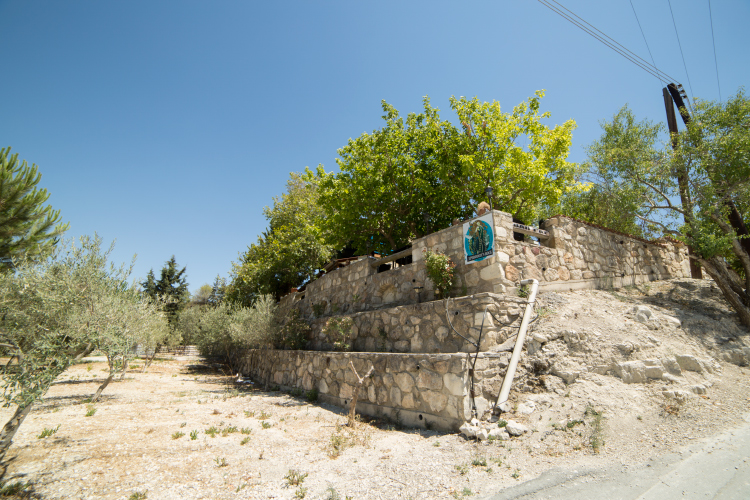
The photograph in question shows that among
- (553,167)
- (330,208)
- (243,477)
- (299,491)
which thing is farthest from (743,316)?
(330,208)

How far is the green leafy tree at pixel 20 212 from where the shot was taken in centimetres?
1252

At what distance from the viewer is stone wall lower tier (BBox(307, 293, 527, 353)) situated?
6633mm

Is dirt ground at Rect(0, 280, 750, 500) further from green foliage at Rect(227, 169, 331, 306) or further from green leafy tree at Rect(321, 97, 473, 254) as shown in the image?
green foliage at Rect(227, 169, 331, 306)

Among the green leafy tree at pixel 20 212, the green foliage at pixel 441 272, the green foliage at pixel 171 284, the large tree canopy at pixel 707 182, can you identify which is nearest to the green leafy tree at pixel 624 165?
the large tree canopy at pixel 707 182

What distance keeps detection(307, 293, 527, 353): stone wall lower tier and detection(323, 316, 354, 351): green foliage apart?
9.9 inches

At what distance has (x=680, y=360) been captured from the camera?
6.06 m

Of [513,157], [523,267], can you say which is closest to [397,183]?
[513,157]

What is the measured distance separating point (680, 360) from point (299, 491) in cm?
656

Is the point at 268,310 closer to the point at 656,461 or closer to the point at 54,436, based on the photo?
the point at 54,436

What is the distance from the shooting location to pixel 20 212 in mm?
12984

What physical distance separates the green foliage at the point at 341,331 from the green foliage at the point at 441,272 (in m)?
3.14

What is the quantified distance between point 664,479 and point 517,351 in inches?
106

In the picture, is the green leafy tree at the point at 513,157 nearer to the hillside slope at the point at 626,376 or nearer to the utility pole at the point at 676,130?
the utility pole at the point at 676,130

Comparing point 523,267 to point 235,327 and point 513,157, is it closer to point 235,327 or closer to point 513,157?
point 513,157
